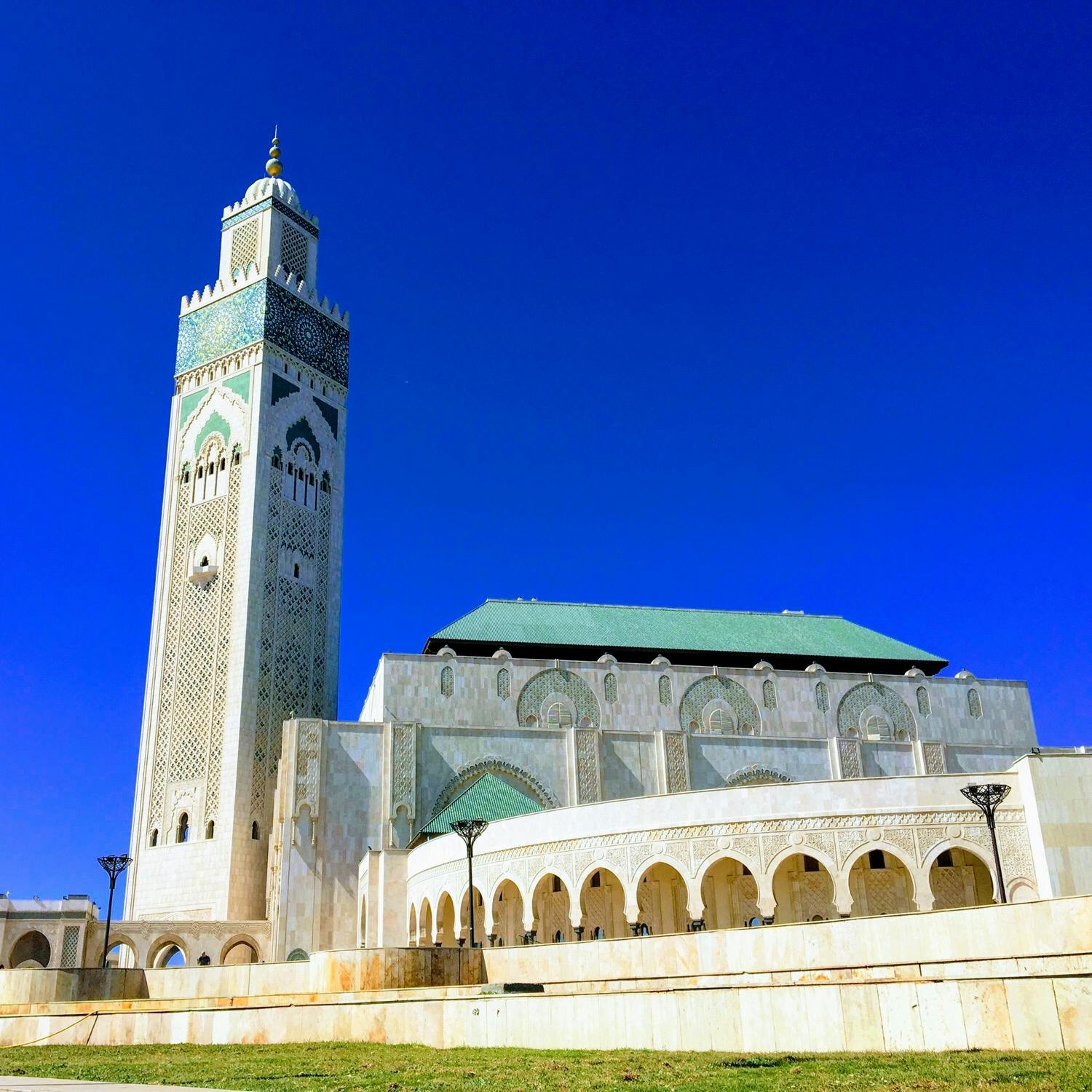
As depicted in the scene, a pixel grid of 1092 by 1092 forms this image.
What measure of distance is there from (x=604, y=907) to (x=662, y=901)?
1.54 m

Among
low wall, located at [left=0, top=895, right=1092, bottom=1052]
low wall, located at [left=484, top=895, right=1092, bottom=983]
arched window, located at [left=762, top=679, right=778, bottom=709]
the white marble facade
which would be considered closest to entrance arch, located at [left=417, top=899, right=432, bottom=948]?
the white marble facade

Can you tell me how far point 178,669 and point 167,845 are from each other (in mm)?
6060

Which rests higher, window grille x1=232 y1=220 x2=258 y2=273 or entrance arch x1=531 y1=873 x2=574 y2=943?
window grille x1=232 y1=220 x2=258 y2=273

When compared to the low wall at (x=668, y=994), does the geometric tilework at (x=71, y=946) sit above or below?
above

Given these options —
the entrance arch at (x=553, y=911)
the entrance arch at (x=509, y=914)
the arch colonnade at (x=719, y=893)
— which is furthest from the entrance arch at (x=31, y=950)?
the entrance arch at (x=553, y=911)

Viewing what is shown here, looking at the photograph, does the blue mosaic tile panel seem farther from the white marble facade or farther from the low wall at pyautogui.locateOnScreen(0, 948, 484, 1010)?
the low wall at pyautogui.locateOnScreen(0, 948, 484, 1010)

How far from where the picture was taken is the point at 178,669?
40.4m

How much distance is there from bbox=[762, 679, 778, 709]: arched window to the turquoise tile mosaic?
20.2 meters

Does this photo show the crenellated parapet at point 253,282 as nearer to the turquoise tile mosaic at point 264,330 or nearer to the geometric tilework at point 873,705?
the turquoise tile mosaic at point 264,330

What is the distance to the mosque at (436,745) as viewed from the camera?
80.8 feet

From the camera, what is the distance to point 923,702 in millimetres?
41250

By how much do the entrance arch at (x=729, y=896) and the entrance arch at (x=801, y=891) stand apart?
1.81 ft

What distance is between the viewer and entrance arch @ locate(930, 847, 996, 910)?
24.0m

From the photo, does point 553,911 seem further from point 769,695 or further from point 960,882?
point 769,695
